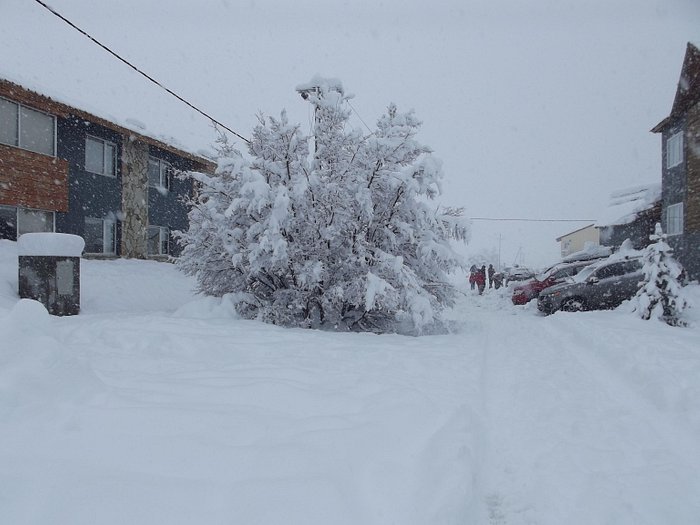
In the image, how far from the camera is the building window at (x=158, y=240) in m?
19.4

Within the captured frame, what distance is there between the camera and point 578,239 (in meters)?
44.5

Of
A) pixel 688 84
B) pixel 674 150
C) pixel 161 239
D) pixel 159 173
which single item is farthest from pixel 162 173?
pixel 674 150

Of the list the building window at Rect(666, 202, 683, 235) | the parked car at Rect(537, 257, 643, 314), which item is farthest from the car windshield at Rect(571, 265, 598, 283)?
the building window at Rect(666, 202, 683, 235)

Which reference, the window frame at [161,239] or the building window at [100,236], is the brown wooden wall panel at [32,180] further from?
the window frame at [161,239]

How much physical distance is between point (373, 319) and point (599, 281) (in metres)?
8.06

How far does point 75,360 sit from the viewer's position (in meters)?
3.25

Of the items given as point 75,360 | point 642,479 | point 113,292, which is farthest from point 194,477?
point 113,292

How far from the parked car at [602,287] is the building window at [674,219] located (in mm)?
6858

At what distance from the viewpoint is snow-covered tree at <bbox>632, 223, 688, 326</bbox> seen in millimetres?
9828

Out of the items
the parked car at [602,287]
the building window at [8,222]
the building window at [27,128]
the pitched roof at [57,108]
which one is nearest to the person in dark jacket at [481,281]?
the parked car at [602,287]

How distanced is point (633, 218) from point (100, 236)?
26720 millimetres

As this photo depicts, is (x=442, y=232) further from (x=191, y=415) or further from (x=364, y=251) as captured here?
(x=191, y=415)

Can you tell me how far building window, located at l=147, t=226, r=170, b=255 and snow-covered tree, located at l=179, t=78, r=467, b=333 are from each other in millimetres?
11983

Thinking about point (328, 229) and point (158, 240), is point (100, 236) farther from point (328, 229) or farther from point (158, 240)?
point (328, 229)
